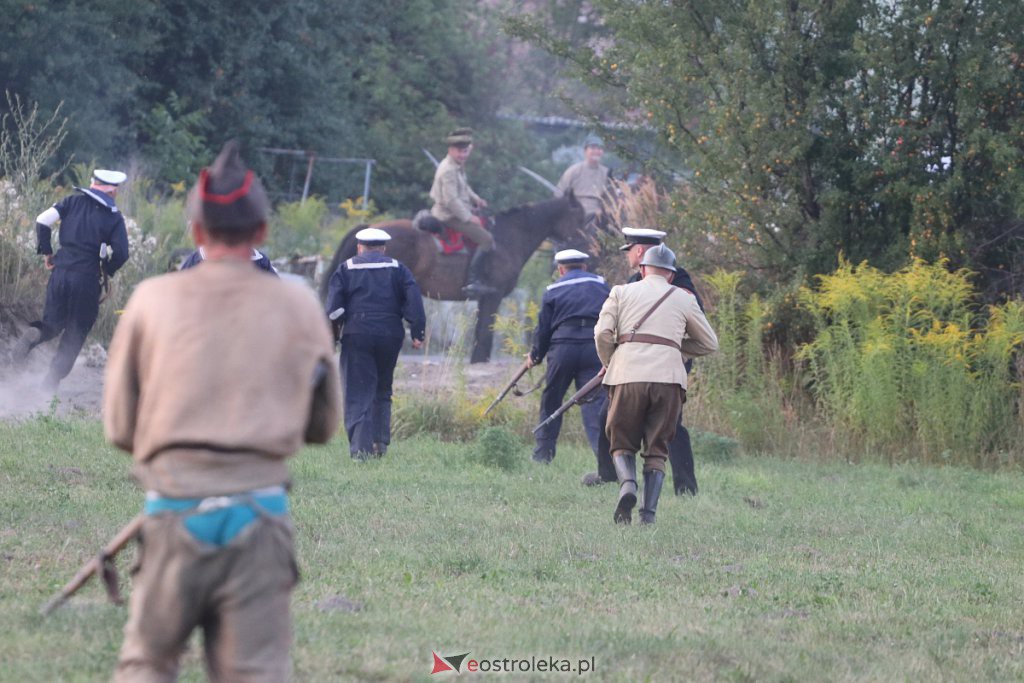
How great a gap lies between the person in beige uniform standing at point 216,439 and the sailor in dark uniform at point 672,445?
6218 millimetres

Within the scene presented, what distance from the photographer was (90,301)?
14469mm

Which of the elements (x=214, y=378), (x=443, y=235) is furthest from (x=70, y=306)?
(x=214, y=378)

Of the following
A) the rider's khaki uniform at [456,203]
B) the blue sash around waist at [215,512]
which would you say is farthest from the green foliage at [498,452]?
the blue sash around waist at [215,512]

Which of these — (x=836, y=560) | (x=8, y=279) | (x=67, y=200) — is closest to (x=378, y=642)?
(x=836, y=560)

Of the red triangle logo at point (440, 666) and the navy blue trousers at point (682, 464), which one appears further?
the navy blue trousers at point (682, 464)

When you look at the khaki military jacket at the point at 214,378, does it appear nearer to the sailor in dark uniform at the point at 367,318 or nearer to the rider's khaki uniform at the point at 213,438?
the rider's khaki uniform at the point at 213,438

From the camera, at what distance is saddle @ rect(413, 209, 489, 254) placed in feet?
65.6

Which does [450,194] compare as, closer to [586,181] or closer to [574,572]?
[586,181]

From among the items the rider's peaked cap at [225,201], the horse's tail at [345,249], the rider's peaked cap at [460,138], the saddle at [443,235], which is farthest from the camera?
the saddle at [443,235]

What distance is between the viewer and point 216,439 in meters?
4.05

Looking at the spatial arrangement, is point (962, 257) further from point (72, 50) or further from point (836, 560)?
point (72, 50)

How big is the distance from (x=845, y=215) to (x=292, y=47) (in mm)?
20726

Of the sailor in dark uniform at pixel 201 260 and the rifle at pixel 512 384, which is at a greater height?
the sailor in dark uniform at pixel 201 260

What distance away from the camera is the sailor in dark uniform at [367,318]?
1298cm
